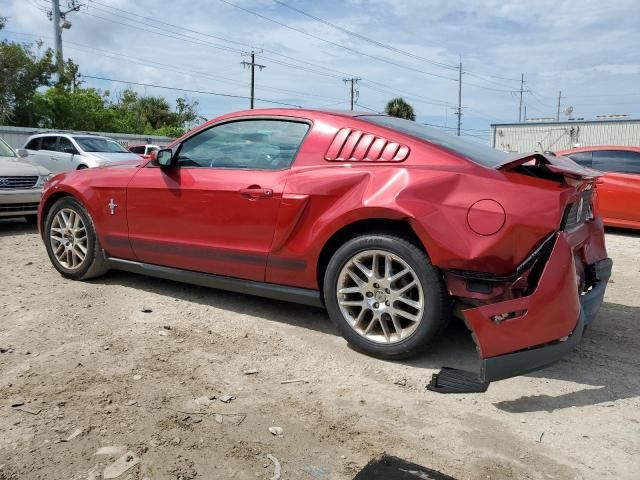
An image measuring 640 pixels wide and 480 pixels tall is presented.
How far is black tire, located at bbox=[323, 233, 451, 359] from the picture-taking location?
10.1 feet

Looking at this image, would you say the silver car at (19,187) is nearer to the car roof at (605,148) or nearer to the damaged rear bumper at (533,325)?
the damaged rear bumper at (533,325)

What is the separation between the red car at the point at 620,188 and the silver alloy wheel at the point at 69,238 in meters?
7.57

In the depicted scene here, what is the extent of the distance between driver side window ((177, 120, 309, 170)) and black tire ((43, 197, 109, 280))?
1165 millimetres

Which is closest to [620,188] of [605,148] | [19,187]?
[605,148]

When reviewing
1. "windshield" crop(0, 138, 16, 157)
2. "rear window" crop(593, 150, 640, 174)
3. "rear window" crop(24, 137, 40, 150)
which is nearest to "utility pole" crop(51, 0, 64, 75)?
"rear window" crop(24, 137, 40, 150)

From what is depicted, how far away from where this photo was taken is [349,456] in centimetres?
238

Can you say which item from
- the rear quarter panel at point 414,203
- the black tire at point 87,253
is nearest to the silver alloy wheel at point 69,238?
the black tire at point 87,253

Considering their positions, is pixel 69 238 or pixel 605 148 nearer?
Answer: pixel 69 238

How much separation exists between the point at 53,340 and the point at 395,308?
89.1 inches

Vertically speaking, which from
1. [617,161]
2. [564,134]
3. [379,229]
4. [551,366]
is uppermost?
[564,134]

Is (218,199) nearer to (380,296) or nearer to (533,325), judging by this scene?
(380,296)

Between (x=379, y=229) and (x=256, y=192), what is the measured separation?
91 centimetres

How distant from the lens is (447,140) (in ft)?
12.2

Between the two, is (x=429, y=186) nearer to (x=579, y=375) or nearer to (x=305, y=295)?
(x=305, y=295)
